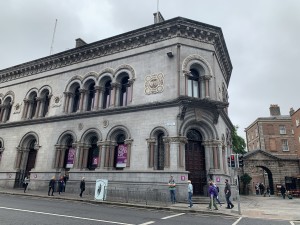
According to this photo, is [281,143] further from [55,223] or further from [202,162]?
[55,223]

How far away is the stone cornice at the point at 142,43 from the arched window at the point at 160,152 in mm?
8180

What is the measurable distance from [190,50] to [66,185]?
1516 centimetres

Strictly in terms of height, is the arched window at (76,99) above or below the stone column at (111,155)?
above

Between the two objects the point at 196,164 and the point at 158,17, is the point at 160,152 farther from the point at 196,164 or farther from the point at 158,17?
the point at 158,17

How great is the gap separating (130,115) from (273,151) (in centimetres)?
3847

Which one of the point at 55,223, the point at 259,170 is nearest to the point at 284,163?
the point at 259,170

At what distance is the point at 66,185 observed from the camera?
2034 cm

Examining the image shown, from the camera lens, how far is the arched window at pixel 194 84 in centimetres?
1968

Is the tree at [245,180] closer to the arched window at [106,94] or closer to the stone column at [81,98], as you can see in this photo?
the arched window at [106,94]

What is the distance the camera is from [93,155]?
2109cm

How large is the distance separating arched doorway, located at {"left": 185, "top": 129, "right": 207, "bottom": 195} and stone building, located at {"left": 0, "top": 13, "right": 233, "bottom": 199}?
0.07m

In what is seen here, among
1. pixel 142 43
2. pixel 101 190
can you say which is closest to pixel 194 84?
pixel 142 43

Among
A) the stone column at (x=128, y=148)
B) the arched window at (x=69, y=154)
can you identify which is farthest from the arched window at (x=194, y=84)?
the arched window at (x=69, y=154)

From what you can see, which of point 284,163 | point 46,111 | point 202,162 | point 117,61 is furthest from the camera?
point 284,163
